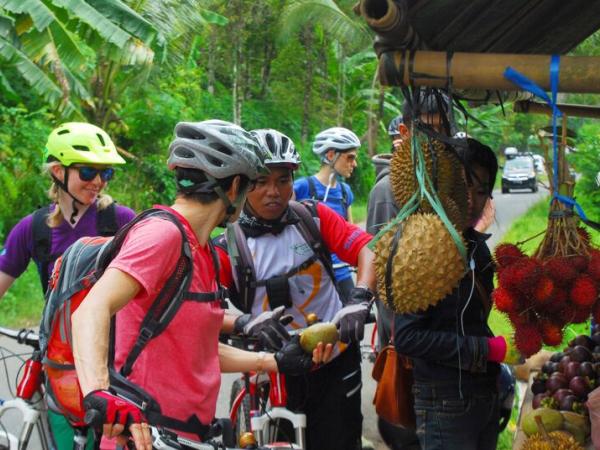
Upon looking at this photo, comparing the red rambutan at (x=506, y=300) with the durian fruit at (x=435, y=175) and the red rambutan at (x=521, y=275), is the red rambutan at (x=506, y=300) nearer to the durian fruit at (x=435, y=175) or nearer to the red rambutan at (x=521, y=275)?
the red rambutan at (x=521, y=275)

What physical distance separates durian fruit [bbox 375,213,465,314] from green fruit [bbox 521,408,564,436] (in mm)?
1686

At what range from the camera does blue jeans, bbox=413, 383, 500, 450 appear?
139 inches

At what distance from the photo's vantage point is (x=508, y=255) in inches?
104

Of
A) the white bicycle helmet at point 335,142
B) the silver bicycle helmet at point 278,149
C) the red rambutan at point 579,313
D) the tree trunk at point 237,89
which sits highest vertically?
the tree trunk at point 237,89

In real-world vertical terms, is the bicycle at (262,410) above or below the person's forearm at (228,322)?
below

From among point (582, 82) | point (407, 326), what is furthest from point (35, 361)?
point (582, 82)

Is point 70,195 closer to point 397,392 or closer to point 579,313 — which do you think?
point 397,392

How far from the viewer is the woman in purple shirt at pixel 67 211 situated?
4637 millimetres

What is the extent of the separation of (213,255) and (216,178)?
0.29 metres

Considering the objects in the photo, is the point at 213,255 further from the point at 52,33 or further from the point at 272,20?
the point at 272,20

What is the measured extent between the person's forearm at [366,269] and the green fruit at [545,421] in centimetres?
100

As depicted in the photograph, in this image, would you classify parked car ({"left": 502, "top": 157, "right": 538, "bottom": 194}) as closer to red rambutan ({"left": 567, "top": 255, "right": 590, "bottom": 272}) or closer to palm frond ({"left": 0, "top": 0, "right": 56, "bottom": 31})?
palm frond ({"left": 0, "top": 0, "right": 56, "bottom": 31})

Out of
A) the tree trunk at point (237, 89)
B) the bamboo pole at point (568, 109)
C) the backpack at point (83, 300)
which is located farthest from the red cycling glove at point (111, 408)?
the tree trunk at point (237, 89)

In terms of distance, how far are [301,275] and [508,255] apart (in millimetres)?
1807
